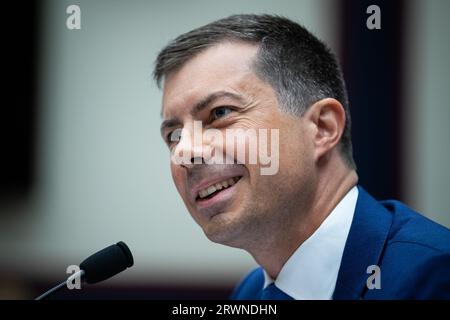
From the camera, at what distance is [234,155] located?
4.25 feet

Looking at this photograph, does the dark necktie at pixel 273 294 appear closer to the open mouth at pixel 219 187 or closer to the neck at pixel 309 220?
the neck at pixel 309 220

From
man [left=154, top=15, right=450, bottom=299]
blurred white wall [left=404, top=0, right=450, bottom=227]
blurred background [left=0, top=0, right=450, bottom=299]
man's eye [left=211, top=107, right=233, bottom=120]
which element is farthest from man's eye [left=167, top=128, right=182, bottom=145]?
blurred white wall [left=404, top=0, right=450, bottom=227]

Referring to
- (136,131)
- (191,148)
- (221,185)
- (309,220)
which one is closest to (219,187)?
(221,185)

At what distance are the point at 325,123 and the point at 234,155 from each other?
25cm

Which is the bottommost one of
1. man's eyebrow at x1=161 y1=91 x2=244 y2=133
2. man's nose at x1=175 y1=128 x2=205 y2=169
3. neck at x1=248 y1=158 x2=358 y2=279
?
neck at x1=248 y1=158 x2=358 y2=279

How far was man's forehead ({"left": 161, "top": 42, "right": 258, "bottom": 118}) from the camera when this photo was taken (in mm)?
1318

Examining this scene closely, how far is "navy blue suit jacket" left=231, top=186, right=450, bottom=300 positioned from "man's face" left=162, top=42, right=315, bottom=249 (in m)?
0.16

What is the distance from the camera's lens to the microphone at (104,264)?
1.20m

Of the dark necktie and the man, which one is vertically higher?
the man

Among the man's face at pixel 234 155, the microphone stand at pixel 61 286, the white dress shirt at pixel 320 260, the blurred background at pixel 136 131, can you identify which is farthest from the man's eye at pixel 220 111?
the blurred background at pixel 136 131

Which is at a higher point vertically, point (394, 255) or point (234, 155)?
point (234, 155)

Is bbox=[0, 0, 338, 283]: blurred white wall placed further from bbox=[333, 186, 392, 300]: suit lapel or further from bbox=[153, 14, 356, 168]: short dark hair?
bbox=[333, 186, 392, 300]: suit lapel

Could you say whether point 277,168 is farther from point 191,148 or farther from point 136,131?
point 136,131
